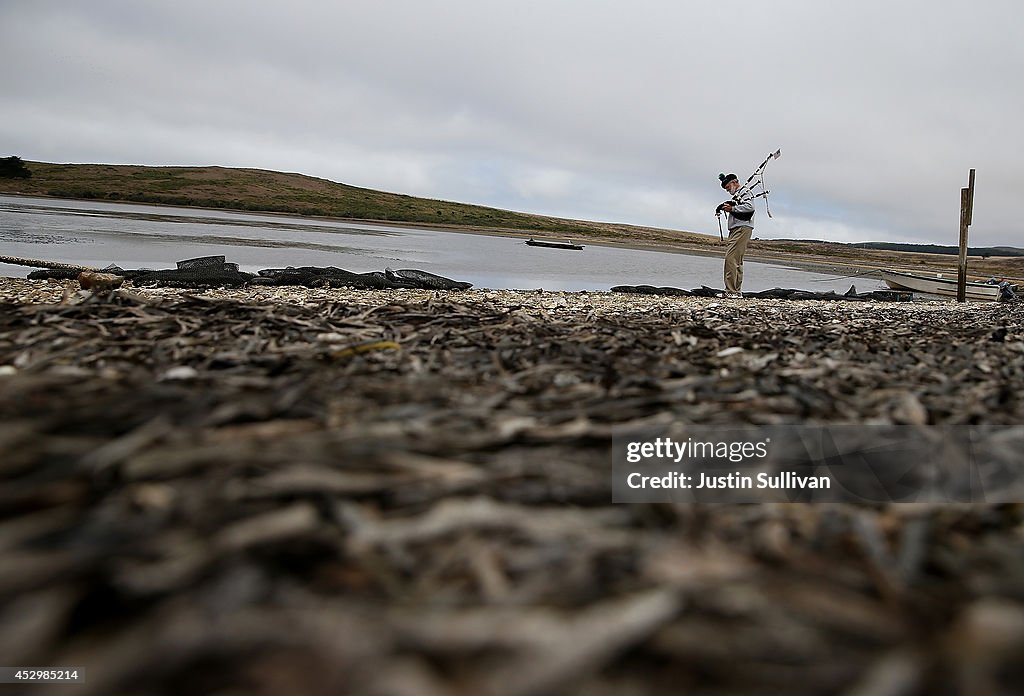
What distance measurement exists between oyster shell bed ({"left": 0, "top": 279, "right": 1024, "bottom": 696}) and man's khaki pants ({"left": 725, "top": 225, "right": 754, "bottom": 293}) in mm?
11087

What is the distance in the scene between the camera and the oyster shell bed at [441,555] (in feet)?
3.24

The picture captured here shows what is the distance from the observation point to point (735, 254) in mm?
13133

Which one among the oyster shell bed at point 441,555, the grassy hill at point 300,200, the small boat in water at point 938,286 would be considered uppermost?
the grassy hill at point 300,200

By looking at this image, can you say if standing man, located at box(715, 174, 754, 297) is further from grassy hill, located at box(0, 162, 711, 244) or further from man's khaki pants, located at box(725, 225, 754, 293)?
grassy hill, located at box(0, 162, 711, 244)

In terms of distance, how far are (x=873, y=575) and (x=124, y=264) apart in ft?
51.0

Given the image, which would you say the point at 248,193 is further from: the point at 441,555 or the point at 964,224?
the point at 441,555

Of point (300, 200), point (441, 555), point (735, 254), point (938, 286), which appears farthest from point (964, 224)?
point (300, 200)

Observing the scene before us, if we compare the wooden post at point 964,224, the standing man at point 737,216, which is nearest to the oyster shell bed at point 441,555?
the standing man at point 737,216

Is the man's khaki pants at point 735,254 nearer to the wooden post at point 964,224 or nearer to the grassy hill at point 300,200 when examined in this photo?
the wooden post at point 964,224

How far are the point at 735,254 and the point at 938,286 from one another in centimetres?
1027

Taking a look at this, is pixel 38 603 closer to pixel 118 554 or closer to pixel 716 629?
pixel 118 554

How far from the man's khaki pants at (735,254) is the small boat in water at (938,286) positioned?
900 centimetres

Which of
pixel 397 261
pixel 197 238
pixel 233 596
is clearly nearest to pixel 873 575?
pixel 233 596

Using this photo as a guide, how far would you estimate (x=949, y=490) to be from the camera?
1.72 m
